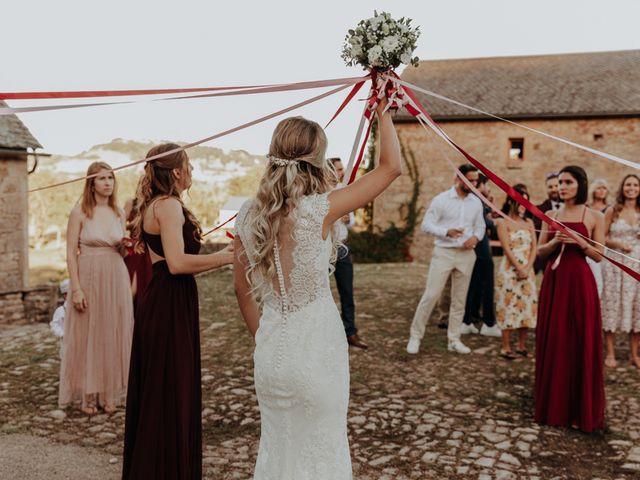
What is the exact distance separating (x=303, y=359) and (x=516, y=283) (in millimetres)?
5060

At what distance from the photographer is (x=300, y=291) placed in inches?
102

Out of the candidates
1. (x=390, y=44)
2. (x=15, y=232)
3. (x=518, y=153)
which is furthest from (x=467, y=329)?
(x=518, y=153)

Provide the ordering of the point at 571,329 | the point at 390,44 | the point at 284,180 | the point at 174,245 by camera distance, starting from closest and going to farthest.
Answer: the point at 284,180 < the point at 390,44 < the point at 174,245 < the point at 571,329

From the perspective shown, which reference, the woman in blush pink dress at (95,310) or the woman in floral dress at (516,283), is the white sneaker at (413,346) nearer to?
the woman in floral dress at (516,283)

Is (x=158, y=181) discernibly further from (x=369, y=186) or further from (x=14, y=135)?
(x=14, y=135)

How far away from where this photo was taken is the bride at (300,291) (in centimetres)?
248

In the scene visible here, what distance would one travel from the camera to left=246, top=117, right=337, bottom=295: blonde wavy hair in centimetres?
245

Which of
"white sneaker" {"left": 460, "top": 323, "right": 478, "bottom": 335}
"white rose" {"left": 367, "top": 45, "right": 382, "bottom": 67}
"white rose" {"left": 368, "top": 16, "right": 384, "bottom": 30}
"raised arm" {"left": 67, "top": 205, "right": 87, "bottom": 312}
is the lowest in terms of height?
"white sneaker" {"left": 460, "top": 323, "right": 478, "bottom": 335}

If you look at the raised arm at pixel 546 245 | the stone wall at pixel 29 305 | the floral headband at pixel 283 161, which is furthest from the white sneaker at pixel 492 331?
the stone wall at pixel 29 305

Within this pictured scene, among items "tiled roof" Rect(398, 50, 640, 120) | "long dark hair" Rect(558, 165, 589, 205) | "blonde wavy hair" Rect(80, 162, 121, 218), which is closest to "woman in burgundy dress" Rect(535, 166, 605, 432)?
"long dark hair" Rect(558, 165, 589, 205)

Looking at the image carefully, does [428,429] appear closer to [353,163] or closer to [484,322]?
[353,163]

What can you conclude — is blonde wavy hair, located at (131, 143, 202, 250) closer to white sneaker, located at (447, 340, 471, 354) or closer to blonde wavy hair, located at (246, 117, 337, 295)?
blonde wavy hair, located at (246, 117, 337, 295)

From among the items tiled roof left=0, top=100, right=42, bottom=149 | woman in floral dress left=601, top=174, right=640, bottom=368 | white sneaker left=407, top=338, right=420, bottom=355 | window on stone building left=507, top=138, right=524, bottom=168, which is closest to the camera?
woman in floral dress left=601, top=174, right=640, bottom=368

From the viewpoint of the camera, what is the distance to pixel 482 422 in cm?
487
